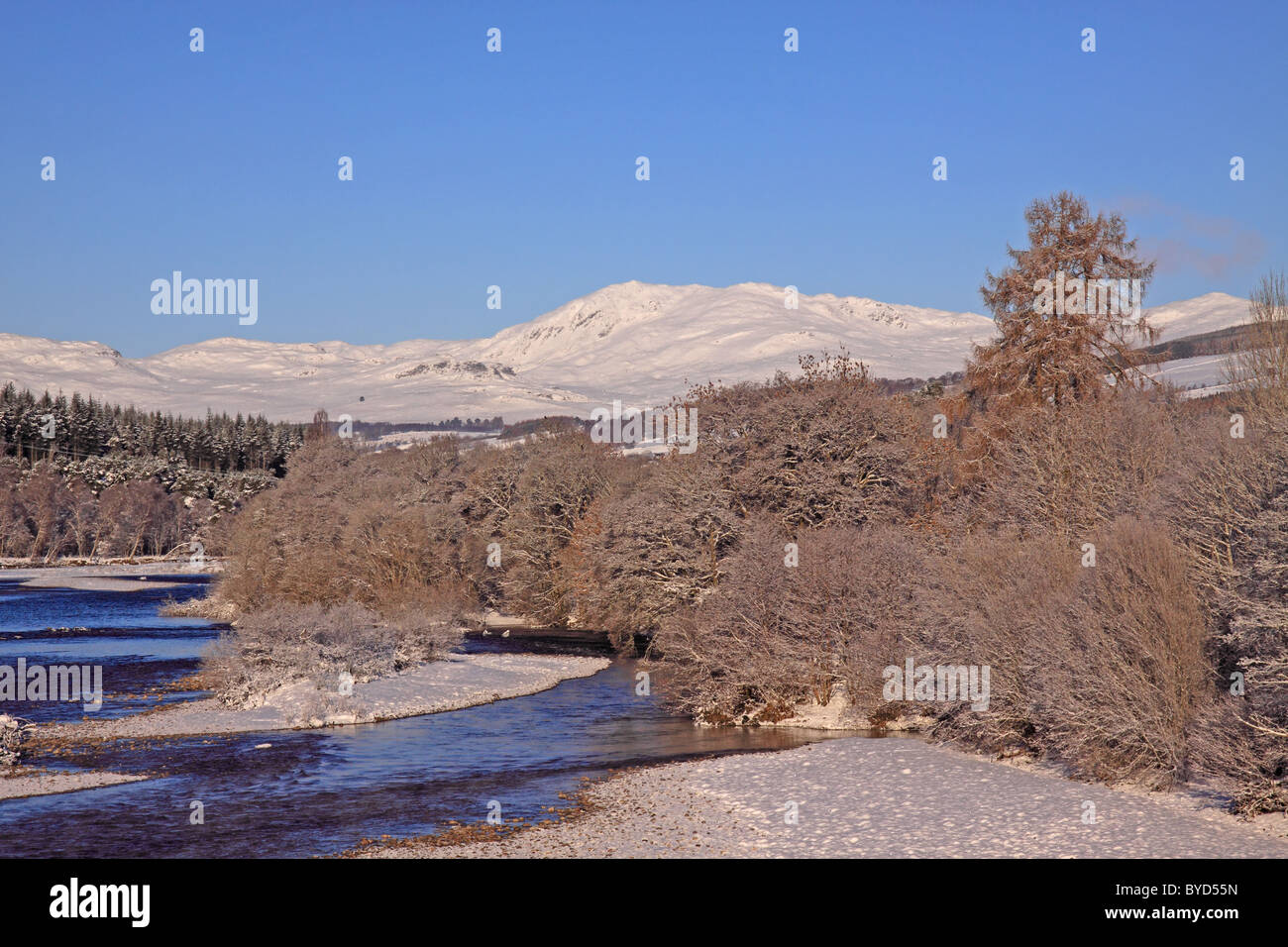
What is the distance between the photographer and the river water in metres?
25.8

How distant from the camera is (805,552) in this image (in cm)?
4278

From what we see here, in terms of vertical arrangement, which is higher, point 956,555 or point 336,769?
point 956,555

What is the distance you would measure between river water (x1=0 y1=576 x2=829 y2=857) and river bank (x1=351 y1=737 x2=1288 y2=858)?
96.5 inches

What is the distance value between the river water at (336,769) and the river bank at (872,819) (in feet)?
8.04

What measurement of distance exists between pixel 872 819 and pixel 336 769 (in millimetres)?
16253

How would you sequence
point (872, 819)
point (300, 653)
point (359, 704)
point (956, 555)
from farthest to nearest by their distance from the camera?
point (300, 653) → point (359, 704) → point (956, 555) → point (872, 819)

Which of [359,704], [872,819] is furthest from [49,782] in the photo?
[872,819]

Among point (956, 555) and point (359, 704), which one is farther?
point (359, 704)

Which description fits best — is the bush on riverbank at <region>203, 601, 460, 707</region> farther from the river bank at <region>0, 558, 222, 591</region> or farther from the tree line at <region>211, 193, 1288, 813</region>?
the river bank at <region>0, 558, 222, 591</region>

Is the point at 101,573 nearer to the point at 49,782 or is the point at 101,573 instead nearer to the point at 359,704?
the point at 359,704

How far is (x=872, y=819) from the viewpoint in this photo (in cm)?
2627
